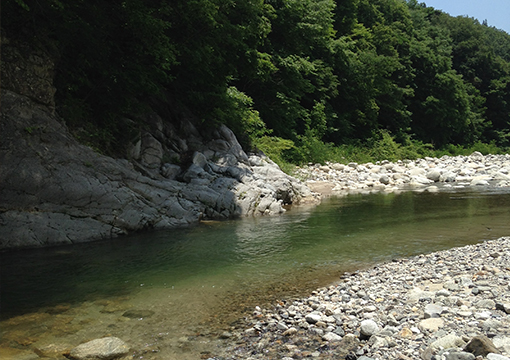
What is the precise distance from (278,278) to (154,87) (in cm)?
959

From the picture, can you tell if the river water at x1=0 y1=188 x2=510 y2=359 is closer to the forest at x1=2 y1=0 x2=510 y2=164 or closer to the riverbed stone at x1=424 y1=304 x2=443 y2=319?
the riverbed stone at x1=424 y1=304 x2=443 y2=319

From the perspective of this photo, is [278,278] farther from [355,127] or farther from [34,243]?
[355,127]

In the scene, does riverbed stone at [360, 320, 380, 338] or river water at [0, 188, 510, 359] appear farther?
river water at [0, 188, 510, 359]

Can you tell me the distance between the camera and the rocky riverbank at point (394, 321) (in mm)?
3811

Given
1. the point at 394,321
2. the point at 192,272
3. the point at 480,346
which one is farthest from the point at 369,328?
the point at 192,272

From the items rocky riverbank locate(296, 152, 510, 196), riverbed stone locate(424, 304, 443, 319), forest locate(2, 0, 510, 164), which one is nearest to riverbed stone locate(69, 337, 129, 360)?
riverbed stone locate(424, 304, 443, 319)

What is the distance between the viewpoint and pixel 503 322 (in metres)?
4.03

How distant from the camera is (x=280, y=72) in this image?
2480cm

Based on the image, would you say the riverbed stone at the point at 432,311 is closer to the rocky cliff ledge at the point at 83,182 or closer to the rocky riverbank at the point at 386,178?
the rocky cliff ledge at the point at 83,182

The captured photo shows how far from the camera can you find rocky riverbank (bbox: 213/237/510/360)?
12.5 feet

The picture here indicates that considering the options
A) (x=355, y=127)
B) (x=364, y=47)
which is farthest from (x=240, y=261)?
(x=364, y=47)

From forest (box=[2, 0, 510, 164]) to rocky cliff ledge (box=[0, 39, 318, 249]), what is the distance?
3.42 ft

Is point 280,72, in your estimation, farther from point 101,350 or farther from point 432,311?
point 101,350

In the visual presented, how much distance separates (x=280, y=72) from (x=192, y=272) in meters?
19.4
